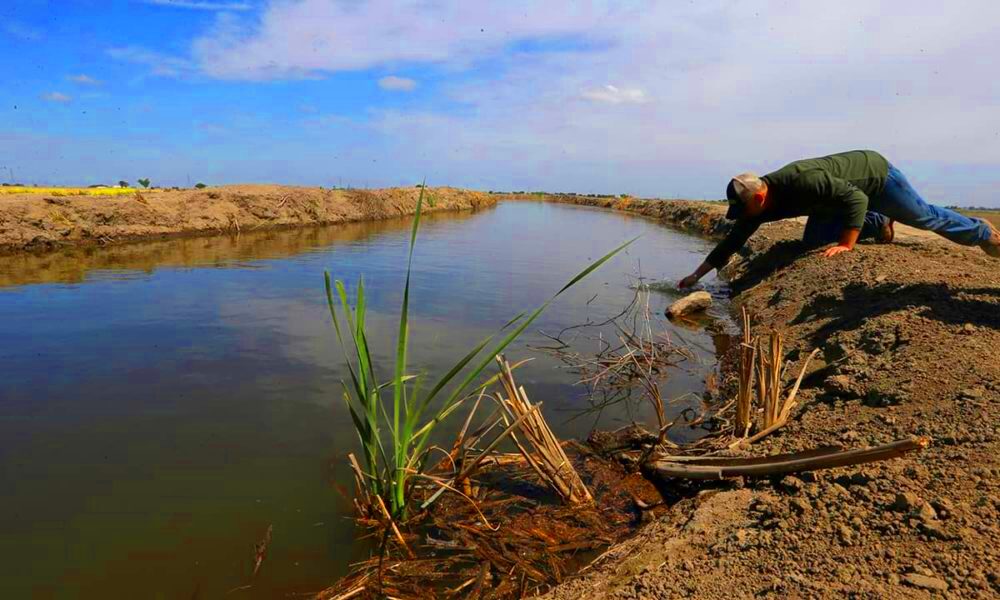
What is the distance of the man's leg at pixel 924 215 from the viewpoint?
495cm

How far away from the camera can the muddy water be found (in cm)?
217

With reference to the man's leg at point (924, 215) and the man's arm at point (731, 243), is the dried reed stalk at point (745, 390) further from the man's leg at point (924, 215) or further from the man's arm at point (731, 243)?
the man's leg at point (924, 215)

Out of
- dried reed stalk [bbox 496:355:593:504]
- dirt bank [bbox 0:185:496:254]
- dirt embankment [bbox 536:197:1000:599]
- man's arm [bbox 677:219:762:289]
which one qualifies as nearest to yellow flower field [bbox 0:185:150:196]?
dirt bank [bbox 0:185:496:254]

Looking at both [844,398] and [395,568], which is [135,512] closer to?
[395,568]

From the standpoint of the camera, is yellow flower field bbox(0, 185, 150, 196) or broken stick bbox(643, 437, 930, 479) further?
yellow flower field bbox(0, 185, 150, 196)

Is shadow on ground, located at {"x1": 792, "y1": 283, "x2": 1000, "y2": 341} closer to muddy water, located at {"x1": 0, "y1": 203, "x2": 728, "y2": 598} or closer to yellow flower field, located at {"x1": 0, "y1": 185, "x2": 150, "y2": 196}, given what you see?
muddy water, located at {"x1": 0, "y1": 203, "x2": 728, "y2": 598}

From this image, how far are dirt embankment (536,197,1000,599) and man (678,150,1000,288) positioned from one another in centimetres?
167

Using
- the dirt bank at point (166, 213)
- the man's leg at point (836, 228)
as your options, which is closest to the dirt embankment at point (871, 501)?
the man's leg at point (836, 228)

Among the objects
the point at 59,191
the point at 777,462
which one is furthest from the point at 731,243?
the point at 59,191

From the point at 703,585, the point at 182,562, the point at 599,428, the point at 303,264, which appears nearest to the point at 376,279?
the point at 303,264

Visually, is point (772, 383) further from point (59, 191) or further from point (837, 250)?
point (59, 191)

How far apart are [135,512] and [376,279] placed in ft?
18.9

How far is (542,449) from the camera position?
8.17ft

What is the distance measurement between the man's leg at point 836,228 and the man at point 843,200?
2.77 ft
